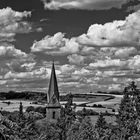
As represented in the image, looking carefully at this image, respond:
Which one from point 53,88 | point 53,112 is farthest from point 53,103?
point 53,88

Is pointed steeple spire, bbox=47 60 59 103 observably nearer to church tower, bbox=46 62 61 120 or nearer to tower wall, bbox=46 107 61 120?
church tower, bbox=46 62 61 120

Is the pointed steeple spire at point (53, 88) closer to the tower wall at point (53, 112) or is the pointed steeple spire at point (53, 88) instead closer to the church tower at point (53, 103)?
the church tower at point (53, 103)

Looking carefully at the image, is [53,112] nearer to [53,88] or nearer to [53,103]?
[53,103]

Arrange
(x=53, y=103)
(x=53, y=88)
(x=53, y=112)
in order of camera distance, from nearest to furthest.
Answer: (x=53, y=112) → (x=53, y=103) → (x=53, y=88)

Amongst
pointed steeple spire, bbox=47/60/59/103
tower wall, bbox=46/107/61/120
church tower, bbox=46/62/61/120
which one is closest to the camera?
tower wall, bbox=46/107/61/120

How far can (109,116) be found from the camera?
12800cm

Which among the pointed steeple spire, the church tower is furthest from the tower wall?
the pointed steeple spire

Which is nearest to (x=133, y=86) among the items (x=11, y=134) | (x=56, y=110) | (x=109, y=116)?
(x=11, y=134)

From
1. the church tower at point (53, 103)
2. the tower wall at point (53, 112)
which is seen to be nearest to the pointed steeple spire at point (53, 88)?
the church tower at point (53, 103)

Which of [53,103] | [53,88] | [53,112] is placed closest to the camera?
[53,112]

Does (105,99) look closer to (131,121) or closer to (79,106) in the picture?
(79,106)

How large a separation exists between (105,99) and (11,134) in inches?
6892

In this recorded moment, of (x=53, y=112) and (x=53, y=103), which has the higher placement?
(x=53, y=103)

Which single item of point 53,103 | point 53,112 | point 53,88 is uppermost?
point 53,88
